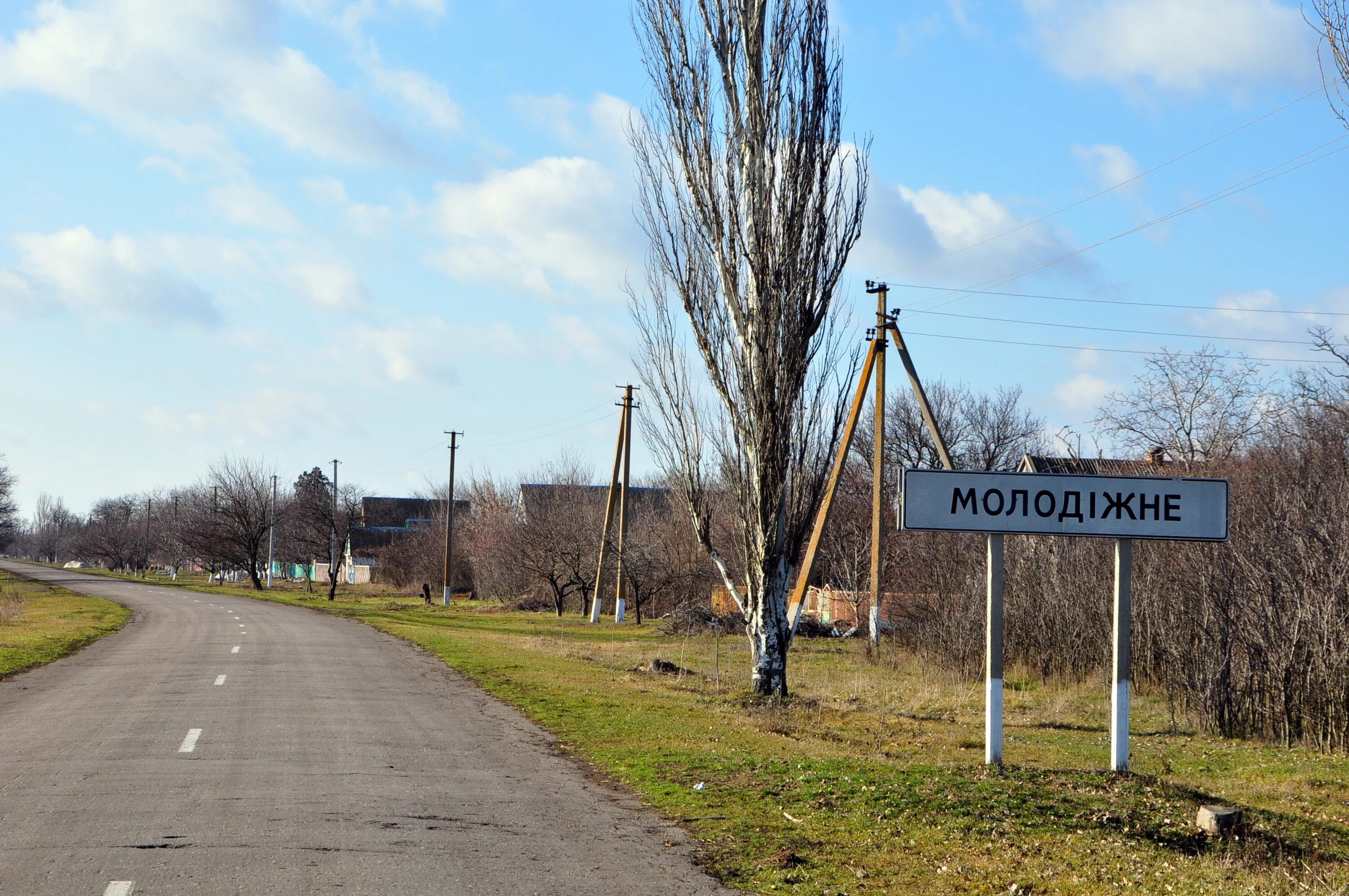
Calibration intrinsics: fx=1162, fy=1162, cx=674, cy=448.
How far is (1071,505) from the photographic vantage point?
1073 centimetres

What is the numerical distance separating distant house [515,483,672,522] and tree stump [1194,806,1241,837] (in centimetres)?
3870

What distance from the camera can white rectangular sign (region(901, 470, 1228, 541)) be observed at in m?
10.6

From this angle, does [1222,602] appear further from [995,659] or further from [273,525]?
[273,525]

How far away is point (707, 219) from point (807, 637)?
65.8 feet

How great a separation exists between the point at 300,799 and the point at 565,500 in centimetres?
4433

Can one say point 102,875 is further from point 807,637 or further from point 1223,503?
point 807,637

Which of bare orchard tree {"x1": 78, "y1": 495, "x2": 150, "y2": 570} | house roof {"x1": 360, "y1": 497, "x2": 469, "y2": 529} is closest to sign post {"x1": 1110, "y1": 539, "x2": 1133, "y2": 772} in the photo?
house roof {"x1": 360, "y1": 497, "x2": 469, "y2": 529}

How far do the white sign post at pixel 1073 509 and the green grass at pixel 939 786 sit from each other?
5.42 ft

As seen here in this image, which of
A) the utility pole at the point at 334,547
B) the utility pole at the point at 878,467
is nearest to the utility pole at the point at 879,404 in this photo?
the utility pole at the point at 878,467

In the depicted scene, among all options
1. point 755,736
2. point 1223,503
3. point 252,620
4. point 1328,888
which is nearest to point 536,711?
point 755,736

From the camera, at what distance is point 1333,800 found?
10.7m

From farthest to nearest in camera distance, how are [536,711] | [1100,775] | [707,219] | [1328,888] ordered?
[707,219] < [536,711] < [1100,775] < [1328,888]

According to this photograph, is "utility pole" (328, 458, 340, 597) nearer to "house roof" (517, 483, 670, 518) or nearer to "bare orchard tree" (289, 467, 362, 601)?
"bare orchard tree" (289, 467, 362, 601)

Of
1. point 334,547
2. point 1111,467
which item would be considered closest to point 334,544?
point 334,547
